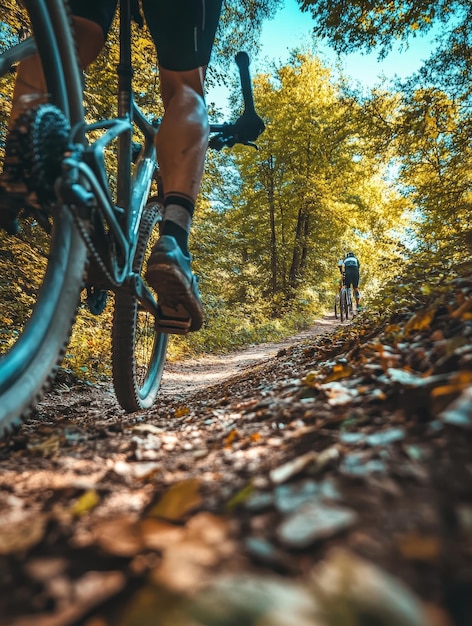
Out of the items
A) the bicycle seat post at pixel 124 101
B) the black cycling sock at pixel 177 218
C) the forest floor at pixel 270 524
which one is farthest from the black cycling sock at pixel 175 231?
the forest floor at pixel 270 524

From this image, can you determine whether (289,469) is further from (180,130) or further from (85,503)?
(180,130)

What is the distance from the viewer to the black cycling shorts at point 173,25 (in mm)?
1646

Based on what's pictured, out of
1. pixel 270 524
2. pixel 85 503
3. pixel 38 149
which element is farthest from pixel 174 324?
pixel 270 524

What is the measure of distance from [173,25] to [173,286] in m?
1.16

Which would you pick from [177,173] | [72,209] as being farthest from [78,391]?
[72,209]

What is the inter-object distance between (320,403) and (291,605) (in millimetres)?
761

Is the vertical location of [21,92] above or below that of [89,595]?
above

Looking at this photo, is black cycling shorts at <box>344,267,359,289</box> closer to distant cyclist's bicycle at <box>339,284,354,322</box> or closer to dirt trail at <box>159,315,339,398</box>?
distant cyclist's bicycle at <box>339,284,354,322</box>

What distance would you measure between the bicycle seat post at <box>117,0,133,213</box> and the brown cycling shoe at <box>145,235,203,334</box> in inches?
15.9

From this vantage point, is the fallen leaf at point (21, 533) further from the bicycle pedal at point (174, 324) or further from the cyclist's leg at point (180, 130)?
the bicycle pedal at point (174, 324)

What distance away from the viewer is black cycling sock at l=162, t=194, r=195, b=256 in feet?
5.63

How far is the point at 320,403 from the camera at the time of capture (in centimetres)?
109

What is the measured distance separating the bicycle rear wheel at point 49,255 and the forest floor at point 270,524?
0.20 m

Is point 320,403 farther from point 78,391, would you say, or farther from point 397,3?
point 397,3
